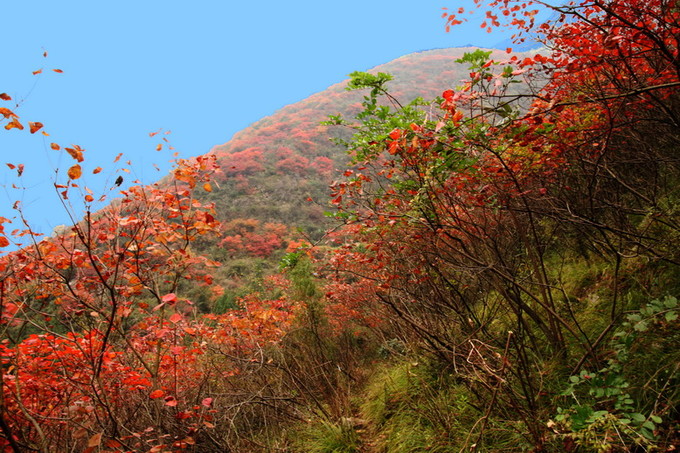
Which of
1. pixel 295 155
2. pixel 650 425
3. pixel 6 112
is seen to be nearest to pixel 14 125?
pixel 6 112

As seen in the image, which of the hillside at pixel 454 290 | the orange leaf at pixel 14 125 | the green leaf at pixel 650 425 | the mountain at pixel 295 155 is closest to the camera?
the green leaf at pixel 650 425

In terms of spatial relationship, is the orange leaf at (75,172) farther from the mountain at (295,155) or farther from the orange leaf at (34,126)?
the mountain at (295,155)

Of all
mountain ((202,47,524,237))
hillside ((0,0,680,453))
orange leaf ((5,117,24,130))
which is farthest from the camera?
mountain ((202,47,524,237))

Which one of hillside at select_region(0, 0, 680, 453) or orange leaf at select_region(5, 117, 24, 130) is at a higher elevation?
orange leaf at select_region(5, 117, 24, 130)

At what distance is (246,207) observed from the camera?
22453 millimetres

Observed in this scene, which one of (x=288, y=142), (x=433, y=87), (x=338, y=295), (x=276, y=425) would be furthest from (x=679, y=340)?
(x=433, y=87)

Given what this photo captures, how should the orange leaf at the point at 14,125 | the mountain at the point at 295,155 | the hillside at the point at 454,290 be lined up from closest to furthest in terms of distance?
the hillside at the point at 454,290, the orange leaf at the point at 14,125, the mountain at the point at 295,155

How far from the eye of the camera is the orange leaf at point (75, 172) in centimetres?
224

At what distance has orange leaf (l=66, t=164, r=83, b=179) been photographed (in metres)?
2.24

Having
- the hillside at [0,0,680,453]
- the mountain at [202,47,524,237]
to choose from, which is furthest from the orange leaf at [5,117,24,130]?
the mountain at [202,47,524,237]

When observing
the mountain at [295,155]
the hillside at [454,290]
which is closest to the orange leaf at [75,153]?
the hillside at [454,290]

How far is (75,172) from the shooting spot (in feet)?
7.44

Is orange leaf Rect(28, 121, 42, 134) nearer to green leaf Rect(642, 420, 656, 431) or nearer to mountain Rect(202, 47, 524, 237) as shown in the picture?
green leaf Rect(642, 420, 656, 431)

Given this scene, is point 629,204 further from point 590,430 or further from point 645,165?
point 590,430
